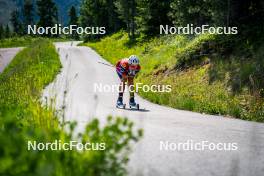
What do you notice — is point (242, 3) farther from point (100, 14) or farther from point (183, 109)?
point (100, 14)

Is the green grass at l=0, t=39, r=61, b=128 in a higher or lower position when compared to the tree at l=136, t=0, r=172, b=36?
lower

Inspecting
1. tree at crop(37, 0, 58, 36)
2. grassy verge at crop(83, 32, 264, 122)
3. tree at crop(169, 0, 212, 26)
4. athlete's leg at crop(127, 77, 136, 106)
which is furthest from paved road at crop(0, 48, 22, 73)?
tree at crop(37, 0, 58, 36)

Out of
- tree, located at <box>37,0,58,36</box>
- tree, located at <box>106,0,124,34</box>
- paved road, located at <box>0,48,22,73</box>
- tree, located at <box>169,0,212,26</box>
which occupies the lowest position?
paved road, located at <box>0,48,22,73</box>

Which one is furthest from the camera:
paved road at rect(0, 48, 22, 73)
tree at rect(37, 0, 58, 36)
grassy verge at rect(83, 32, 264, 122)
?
tree at rect(37, 0, 58, 36)

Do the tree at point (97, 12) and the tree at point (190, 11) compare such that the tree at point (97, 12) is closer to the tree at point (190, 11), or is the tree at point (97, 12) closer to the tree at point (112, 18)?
the tree at point (112, 18)

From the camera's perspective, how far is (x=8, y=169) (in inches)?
96.5

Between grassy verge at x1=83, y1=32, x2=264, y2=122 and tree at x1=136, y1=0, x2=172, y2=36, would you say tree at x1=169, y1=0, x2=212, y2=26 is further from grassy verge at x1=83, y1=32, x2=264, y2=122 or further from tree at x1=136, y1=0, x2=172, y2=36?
tree at x1=136, y1=0, x2=172, y2=36

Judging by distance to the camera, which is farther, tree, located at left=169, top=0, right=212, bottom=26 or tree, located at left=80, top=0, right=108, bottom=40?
tree, located at left=80, top=0, right=108, bottom=40

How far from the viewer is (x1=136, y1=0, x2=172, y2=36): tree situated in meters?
42.8

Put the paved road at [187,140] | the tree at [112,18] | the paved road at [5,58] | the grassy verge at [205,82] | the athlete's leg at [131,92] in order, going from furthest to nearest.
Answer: the tree at [112,18] < the paved road at [5,58] < the athlete's leg at [131,92] < the grassy verge at [205,82] < the paved road at [187,140]

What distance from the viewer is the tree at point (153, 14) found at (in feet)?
140

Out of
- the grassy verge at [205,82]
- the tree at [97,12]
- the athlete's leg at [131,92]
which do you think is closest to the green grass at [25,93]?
the athlete's leg at [131,92]

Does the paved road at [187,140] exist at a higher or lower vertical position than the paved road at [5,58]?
lower

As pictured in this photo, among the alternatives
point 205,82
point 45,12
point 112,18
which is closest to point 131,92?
point 205,82
